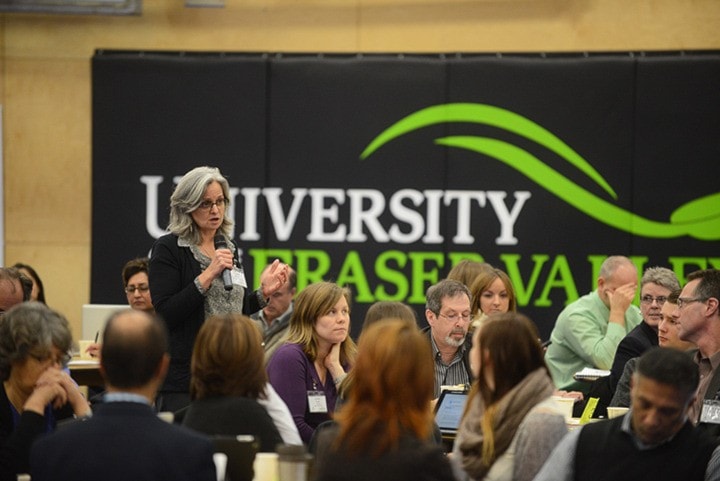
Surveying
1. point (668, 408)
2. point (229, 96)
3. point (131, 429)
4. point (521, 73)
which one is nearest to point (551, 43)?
point (521, 73)

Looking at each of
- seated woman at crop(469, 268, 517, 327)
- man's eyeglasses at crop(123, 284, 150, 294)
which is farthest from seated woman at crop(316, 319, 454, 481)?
man's eyeglasses at crop(123, 284, 150, 294)

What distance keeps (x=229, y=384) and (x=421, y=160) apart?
A: 5.11 meters

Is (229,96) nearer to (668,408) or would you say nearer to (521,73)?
(521,73)

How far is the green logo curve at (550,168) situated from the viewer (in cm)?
827

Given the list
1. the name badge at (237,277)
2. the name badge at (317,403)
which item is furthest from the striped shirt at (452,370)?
the name badge at (237,277)

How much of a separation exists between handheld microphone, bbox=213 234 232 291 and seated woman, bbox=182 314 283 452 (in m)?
1.34

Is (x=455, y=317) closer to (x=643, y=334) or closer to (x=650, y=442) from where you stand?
(x=643, y=334)

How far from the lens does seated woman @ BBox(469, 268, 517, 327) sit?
20.3 ft

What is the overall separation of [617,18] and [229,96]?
9.26 ft

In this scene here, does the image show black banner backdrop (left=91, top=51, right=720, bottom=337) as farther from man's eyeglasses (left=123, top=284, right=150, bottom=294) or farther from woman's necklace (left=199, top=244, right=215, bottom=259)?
woman's necklace (left=199, top=244, right=215, bottom=259)

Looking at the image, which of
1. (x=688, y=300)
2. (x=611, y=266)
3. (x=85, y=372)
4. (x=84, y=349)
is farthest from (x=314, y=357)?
(x=611, y=266)

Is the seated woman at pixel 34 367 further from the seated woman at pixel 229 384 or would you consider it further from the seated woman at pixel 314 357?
the seated woman at pixel 314 357

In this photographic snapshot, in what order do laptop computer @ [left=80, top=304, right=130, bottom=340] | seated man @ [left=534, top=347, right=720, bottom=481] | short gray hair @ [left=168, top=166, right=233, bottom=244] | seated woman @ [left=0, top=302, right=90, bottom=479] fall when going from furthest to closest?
laptop computer @ [left=80, top=304, right=130, bottom=340] < short gray hair @ [left=168, top=166, right=233, bottom=244] < seated woman @ [left=0, top=302, right=90, bottom=479] < seated man @ [left=534, top=347, right=720, bottom=481]

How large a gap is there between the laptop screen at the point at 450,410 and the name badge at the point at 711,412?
34.5 inches
